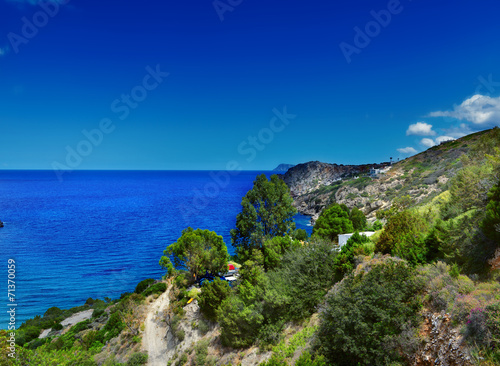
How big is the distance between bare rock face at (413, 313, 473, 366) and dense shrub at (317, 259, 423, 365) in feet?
1.99

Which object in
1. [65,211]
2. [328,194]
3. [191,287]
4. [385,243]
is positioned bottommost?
[385,243]

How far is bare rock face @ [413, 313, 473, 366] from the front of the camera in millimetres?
9534

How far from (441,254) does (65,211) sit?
115275 millimetres

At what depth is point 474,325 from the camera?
9.41m

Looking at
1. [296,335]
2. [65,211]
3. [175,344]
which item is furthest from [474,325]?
[65,211]

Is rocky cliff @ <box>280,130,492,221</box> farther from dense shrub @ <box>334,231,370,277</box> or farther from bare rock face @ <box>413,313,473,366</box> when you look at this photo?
bare rock face @ <box>413,313,473,366</box>

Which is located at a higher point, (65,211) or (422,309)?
(65,211)

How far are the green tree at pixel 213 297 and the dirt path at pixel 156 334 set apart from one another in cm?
468

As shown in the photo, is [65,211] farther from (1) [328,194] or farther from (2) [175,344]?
(2) [175,344]

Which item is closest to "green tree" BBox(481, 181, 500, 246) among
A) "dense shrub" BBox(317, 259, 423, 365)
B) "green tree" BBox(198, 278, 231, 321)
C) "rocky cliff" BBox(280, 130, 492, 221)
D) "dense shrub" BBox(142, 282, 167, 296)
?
"dense shrub" BBox(317, 259, 423, 365)

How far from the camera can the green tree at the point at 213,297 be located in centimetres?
2353

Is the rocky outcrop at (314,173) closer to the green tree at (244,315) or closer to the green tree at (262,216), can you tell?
the green tree at (262,216)

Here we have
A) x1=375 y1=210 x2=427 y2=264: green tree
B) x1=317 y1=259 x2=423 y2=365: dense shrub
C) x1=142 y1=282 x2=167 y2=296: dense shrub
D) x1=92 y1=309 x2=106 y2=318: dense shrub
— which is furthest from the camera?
x1=92 y1=309 x2=106 y2=318: dense shrub

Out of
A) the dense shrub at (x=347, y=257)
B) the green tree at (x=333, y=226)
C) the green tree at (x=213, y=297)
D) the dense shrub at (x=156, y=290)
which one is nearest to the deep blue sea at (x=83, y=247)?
the dense shrub at (x=156, y=290)
